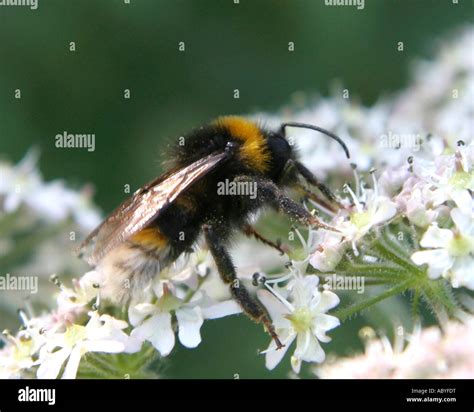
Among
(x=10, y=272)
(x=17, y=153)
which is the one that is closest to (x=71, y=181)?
(x=17, y=153)

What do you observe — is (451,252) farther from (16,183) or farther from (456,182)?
(16,183)

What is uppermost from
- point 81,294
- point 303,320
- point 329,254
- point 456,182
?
point 456,182

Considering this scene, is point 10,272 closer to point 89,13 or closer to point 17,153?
point 17,153

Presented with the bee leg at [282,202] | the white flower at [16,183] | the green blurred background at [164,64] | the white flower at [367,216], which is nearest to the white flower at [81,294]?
the bee leg at [282,202]

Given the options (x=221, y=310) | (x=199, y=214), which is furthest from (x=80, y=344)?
(x=199, y=214)

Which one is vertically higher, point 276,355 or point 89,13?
point 89,13

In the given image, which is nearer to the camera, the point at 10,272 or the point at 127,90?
the point at 10,272
